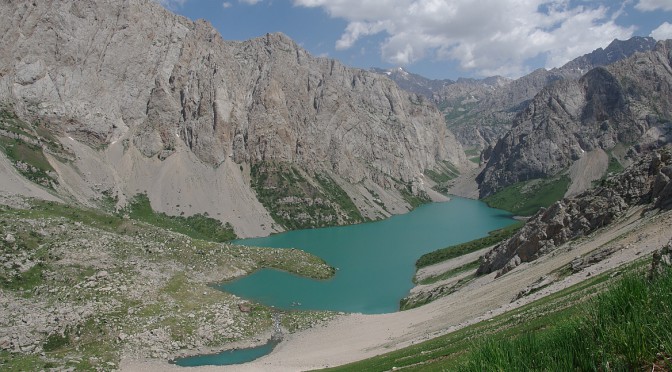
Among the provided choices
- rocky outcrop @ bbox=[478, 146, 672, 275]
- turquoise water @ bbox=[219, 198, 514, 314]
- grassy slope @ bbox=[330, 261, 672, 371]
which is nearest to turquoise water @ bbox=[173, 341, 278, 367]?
turquoise water @ bbox=[219, 198, 514, 314]

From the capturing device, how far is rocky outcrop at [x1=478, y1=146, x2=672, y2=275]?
52.3 metres

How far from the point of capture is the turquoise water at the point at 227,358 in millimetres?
54812

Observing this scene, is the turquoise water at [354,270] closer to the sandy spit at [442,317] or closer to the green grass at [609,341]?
the sandy spit at [442,317]

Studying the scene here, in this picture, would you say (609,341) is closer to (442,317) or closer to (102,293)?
(442,317)

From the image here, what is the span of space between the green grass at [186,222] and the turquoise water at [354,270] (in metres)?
9.13

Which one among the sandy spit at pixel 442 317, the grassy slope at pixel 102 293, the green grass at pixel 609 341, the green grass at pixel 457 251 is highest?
the grassy slope at pixel 102 293

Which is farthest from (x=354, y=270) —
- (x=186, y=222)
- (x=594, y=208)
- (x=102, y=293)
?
(x=186, y=222)

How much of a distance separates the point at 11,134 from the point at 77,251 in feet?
336

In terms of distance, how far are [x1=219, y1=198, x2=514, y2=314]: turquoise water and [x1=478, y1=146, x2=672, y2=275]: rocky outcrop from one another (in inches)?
1176

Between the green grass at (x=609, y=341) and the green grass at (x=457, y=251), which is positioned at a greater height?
the green grass at (x=609, y=341)

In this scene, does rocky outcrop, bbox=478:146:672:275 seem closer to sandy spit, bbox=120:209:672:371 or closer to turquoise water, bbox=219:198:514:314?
sandy spit, bbox=120:209:672:371

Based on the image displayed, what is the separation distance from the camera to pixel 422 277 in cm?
10800

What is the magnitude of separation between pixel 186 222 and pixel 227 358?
123225 millimetres

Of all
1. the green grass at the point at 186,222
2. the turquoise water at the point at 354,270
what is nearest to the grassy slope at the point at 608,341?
the turquoise water at the point at 354,270
